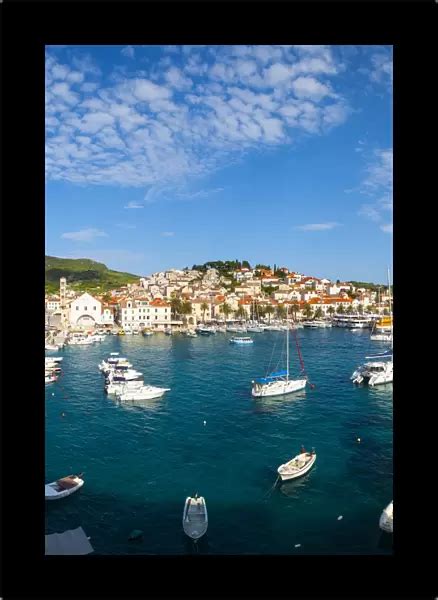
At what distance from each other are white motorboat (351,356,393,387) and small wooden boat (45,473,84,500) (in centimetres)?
630

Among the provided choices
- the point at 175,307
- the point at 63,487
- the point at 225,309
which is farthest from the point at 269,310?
the point at 63,487

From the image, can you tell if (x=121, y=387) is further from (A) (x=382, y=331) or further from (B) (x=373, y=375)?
(A) (x=382, y=331)

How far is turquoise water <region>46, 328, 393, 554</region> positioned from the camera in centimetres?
309

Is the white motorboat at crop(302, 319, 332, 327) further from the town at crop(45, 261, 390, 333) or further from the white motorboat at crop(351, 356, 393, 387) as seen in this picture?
A: the white motorboat at crop(351, 356, 393, 387)

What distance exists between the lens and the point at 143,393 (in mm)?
7836

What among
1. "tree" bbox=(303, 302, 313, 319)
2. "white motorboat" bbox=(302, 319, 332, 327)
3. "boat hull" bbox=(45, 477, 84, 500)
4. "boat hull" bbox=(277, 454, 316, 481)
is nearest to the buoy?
"boat hull" bbox=(45, 477, 84, 500)

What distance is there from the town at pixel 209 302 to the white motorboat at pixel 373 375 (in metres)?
5.00

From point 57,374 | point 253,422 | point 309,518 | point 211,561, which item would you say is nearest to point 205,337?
point 57,374

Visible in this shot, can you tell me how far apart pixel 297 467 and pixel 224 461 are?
39.5 inches

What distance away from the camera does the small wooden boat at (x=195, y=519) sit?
118 inches

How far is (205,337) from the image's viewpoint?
16703 millimetres

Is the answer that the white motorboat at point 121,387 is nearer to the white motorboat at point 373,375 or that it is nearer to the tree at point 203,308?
the white motorboat at point 373,375

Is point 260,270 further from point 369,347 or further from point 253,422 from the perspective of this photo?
point 253,422

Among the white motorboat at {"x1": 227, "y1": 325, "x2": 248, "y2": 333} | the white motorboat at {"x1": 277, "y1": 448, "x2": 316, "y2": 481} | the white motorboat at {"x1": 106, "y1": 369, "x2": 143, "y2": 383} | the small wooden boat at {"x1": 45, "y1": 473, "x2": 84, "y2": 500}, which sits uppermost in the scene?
the white motorboat at {"x1": 227, "y1": 325, "x2": 248, "y2": 333}
